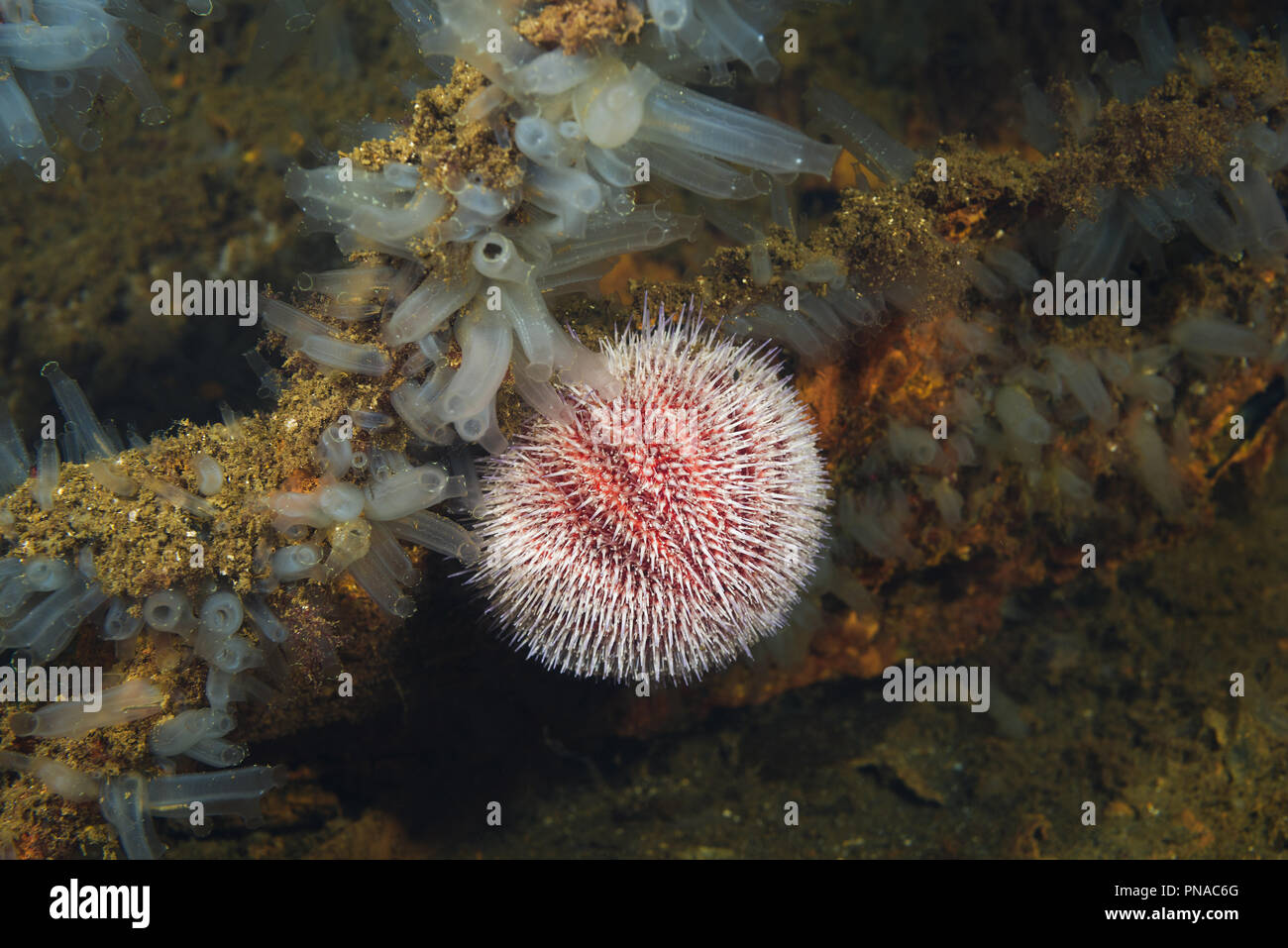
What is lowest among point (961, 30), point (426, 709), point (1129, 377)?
point (426, 709)

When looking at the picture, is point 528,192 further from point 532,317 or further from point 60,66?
point 60,66

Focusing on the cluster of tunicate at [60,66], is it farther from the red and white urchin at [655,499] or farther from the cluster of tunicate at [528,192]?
the red and white urchin at [655,499]

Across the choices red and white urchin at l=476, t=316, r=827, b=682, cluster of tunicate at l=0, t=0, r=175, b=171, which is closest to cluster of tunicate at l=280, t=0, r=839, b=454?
red and white urchin at l=476, t=316, r=827, b=682

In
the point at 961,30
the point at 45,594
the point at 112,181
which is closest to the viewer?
the point at 45,594

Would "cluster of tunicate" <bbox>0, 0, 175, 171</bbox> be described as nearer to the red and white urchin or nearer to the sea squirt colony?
the sea squirt colony

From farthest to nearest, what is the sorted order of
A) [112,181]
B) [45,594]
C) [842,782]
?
[842,782]
[112,181]
[45,594]

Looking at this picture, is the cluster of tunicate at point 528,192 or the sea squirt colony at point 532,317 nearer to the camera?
the cluster of tunicate at point 528,192

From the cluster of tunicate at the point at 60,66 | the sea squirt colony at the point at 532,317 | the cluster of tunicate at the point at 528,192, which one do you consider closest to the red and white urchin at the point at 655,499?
the sea squirt colony at the point at 532,317

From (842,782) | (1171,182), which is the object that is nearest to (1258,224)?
(1171,182)
